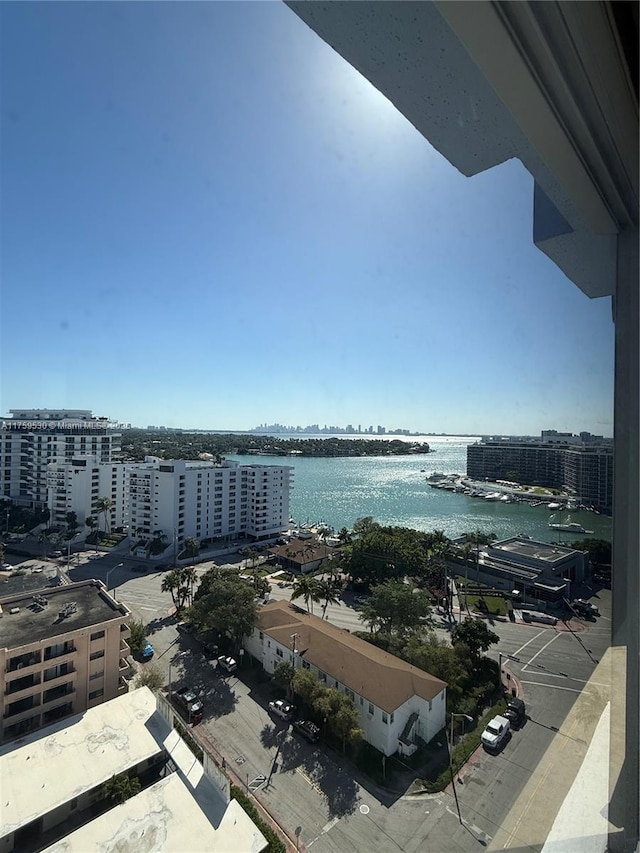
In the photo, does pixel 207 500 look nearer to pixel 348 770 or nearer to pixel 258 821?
pixel 348 770

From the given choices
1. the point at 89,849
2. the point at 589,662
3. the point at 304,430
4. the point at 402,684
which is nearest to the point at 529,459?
the point at 589,662

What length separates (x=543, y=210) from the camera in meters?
0.56

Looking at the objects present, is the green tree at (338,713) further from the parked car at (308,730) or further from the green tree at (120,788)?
the green tree at (120,788)

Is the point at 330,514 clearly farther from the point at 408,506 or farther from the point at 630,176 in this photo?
the point at 630,176

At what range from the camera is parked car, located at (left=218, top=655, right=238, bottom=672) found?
4.25 metres

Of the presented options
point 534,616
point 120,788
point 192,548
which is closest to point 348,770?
point 120,788

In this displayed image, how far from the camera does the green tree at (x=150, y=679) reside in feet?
12.4

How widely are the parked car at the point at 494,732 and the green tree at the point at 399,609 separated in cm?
149

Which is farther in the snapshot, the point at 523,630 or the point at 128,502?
the point at 128,502

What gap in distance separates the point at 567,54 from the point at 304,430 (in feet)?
158

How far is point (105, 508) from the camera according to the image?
10703mm

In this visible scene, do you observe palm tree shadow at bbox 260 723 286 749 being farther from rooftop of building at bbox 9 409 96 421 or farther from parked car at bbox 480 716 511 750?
rooftop of building at bbox 9 409 96 421

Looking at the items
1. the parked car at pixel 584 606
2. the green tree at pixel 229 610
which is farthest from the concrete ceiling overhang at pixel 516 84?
the green tree at pixel 229 610

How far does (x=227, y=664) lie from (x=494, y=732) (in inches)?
104
